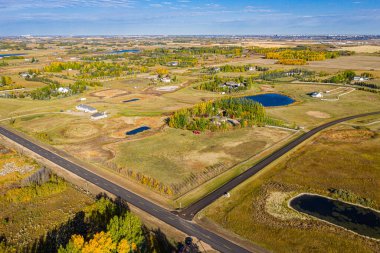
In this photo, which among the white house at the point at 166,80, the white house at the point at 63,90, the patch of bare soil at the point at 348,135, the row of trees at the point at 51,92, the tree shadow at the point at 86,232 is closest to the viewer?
the tree shadow at the point at 86,232

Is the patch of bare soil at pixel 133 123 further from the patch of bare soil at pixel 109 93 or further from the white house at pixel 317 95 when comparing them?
the white house at pixel 317 95

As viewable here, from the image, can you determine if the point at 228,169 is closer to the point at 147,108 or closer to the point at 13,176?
the point at 13,176

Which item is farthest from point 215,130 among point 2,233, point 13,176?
point 2,233

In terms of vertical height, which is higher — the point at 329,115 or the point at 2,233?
the point at 329,115

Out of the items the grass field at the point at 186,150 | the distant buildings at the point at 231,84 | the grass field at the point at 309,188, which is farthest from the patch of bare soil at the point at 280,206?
the distant buildings at the point at 231,84

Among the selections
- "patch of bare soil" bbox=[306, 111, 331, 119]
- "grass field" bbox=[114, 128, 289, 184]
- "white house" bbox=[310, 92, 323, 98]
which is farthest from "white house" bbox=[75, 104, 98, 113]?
"white house" bbox=[310, 92, 323, 98]

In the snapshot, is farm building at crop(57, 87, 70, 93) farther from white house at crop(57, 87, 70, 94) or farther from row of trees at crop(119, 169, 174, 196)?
row of trees at crop(119, 169, 174, 196)
